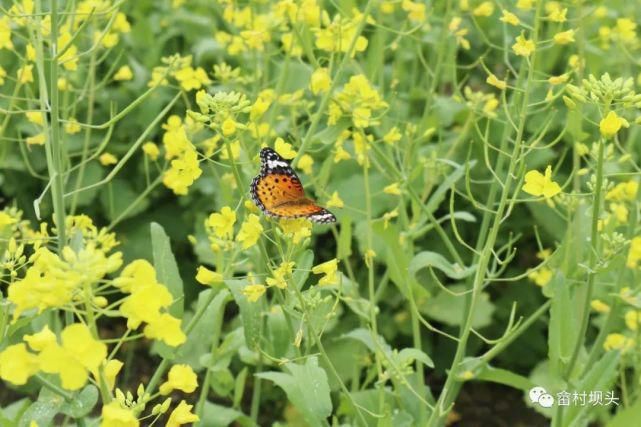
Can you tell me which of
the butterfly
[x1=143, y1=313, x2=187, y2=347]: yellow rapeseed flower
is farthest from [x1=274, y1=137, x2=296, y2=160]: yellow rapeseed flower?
[x1=143, y1=313, x2=187, y2=347]: yellow rapeseed flower

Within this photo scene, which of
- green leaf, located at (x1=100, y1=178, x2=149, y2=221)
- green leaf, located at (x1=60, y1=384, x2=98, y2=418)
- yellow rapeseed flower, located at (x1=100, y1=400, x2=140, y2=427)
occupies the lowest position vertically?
green leaf, located at (x1=100, y1=178, x2=149, y2=221)

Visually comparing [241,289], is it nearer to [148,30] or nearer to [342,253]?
[342,253]

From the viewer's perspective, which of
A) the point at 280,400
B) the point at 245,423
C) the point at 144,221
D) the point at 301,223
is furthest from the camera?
the point at 144,221

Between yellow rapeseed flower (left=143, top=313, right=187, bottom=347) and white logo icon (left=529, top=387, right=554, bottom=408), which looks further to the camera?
white logo icon (left=529, top=387, right=554, bottom=408)

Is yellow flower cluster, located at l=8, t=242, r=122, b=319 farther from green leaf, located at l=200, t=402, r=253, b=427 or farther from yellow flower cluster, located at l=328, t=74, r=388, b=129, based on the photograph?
green leaf, located at l=200, t=402, r=253, b=427

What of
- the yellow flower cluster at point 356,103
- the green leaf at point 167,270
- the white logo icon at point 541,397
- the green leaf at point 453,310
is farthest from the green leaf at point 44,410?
the green leaf at point 453,310

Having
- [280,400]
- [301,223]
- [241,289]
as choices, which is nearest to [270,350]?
[241,289]
